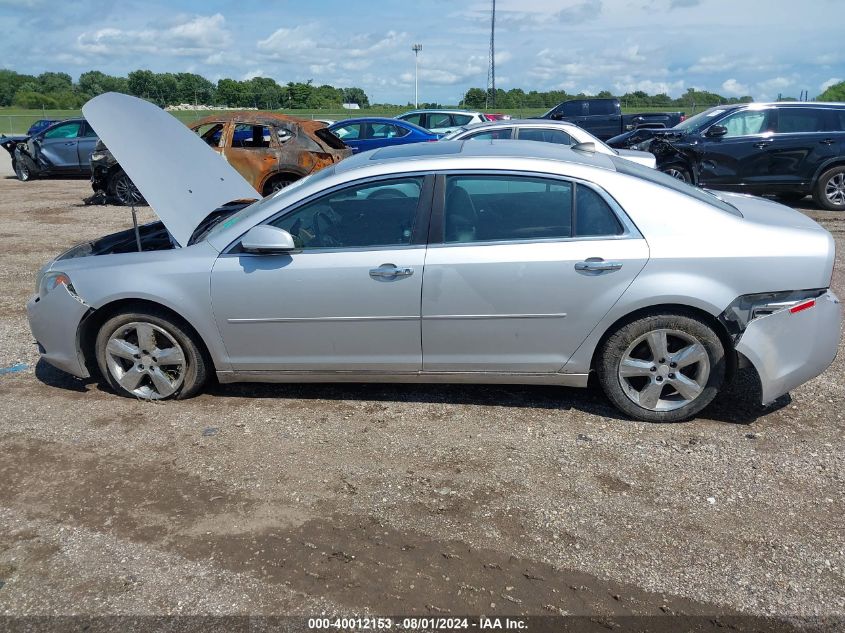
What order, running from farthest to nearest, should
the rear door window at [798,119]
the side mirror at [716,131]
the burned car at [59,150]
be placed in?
the burned car at [59,150] → the side mirror at [716,131] → the rear door window at [798,119]

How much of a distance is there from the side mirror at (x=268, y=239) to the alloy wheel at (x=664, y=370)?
2070 mm

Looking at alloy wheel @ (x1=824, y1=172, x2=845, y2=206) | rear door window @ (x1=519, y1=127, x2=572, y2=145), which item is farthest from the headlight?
alloy wheel @ (x1=824, y1=172, x2=845, y2=206)

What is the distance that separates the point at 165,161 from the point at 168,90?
76715 mm

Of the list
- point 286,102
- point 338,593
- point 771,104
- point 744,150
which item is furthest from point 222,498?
point 286,102

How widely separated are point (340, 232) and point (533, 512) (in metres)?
1.98

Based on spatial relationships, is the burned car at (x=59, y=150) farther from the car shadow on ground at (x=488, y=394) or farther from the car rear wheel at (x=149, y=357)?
the car rear wheel at (x=149, y=357)

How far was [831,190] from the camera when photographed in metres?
12.2

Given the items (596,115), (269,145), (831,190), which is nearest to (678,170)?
(831,190)

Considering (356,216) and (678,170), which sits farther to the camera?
(678,170)

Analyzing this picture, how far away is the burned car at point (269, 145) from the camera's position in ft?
A: 39.9

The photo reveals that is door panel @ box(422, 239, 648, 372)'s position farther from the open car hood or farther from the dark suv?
the dark suv

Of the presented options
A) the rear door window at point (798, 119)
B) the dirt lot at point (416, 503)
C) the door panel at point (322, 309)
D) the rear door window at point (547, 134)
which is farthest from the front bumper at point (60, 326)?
the rear door window at point (798, 119)

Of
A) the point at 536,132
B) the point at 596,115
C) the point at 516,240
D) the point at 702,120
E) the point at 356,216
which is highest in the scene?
the point at 596,115

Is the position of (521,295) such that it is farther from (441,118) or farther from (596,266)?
(441,118)
